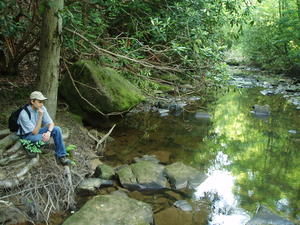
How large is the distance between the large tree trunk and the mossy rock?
1391 mm

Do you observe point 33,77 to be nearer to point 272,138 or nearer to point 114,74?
point 114,74

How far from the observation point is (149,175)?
→ 22.3ft

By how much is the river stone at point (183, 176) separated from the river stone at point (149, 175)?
7.0 inches

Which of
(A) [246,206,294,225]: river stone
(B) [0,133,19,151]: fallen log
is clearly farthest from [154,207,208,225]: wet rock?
(B) [0,133,19,151]: fallen log

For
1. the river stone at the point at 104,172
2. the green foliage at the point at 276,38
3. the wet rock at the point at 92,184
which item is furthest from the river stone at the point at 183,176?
the green foliage at the point at 276,38

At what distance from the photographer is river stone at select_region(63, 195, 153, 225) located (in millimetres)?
4910

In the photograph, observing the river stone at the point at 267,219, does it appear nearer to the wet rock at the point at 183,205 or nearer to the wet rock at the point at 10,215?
the wet rock at the point at 183,205

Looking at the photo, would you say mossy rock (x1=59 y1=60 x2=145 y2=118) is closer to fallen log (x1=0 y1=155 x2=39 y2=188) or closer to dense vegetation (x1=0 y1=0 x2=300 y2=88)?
dense vegetation (x1=0 y1=0 x2=300 y2=88)

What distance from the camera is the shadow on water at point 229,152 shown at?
6312 mm

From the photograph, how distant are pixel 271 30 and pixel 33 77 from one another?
22.3m

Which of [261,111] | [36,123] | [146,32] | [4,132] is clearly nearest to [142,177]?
[36,123]

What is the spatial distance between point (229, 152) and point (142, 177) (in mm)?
3617

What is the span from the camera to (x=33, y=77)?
31.7 feet

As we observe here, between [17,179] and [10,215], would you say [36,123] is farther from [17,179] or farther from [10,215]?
[10,215]
